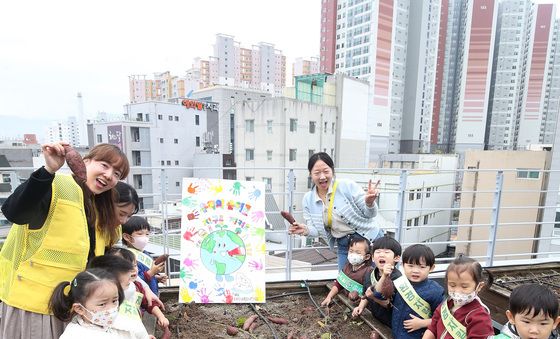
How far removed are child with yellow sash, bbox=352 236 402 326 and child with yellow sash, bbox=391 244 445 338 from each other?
71 mm

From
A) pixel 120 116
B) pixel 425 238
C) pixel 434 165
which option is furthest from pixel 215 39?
pixel 425 238

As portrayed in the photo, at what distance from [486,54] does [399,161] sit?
17732mm

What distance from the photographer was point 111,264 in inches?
54.7

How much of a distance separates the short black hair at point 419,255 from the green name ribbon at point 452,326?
0.90 feet

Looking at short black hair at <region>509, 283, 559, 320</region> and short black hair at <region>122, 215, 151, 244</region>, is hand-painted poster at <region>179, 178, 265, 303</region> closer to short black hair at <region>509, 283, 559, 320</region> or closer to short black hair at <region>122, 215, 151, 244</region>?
short black hair at <region>122, 215, 151, 244</region>

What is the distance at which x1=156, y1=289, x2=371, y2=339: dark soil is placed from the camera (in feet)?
6.73

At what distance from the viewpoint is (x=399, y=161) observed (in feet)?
81.8

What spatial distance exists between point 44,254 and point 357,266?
1.83 meters

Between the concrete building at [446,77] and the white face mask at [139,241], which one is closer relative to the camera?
the white face mask at [139,241]

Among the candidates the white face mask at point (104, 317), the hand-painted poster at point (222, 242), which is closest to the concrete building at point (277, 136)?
the hand-painted poster at point (222, 242)

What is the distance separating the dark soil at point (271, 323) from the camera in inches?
80.7

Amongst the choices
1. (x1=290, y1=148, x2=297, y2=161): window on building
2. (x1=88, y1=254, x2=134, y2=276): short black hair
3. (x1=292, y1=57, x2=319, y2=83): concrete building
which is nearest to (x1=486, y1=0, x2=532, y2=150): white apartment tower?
(x1=292, y1=57, x2=319, y2=83): concrete building

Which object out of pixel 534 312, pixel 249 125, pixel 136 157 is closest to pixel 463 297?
pixel 534 312

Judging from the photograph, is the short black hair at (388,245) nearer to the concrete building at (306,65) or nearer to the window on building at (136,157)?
the window on building at (136,157)
